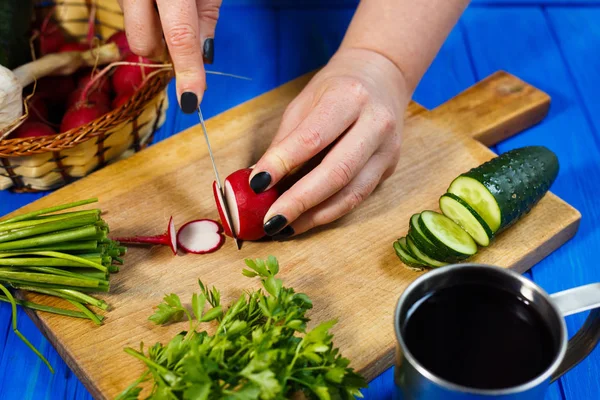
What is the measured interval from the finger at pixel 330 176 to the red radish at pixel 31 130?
0.76m

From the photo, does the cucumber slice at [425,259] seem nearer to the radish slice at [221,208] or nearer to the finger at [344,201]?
the finger at [344,201]

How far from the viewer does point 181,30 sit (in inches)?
65.9

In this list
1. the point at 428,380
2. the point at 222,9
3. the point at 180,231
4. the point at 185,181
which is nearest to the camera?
the point at 428,380

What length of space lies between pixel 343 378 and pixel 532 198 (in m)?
0.76

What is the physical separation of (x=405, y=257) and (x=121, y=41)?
1156 mm

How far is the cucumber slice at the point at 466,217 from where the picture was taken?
5.66 feet

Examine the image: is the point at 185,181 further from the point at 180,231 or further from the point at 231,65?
the point at 231,65

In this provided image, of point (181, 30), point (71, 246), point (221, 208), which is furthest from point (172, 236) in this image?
point (181, 30)

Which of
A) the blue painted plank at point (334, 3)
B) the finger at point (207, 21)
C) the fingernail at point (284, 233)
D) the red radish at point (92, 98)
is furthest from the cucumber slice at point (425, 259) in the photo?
the blue painted plank at point (334, 3)

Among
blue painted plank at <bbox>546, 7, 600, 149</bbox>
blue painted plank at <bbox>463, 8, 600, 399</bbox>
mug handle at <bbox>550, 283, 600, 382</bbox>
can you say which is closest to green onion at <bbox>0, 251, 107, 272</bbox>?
mug handle at <bbox>550, 283, 600, 382</bbox>

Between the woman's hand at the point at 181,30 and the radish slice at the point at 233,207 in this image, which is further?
the radish slice at the point at 233,207

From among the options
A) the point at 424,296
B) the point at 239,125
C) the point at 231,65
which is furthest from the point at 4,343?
the point at 231,65

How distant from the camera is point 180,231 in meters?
1.88

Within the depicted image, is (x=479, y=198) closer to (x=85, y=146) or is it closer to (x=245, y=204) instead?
(x=245, y=204)
